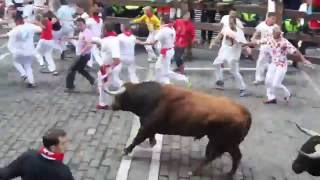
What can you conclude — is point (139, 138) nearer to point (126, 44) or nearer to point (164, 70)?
point (126, 44)

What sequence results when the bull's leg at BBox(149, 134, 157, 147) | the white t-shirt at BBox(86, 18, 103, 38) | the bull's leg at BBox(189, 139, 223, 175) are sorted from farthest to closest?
the white t-shirt at BBox(86, 18, 103, 38) → the bull's leg at BBox(149, 134, 157, 147) → the bull's leg at BBox(189, 139, 223, 175)

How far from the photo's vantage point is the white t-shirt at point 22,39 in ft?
50.4

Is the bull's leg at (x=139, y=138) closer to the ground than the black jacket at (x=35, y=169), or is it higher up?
closer to the ground

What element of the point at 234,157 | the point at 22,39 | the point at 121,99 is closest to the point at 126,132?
the point at 121,99

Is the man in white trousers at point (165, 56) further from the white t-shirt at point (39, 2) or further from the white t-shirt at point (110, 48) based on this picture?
the white t-shirt at point (39, 2)

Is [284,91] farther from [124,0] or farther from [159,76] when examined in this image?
[124,0]

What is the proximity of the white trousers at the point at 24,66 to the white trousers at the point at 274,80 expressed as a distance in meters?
5.60

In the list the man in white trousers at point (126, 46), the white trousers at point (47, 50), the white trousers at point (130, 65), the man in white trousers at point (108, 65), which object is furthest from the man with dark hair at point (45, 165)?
the white trousers at point (47, 50)

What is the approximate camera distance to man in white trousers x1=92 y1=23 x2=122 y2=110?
44.3 feet

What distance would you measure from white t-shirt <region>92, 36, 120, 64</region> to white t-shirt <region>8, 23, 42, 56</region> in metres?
2.43

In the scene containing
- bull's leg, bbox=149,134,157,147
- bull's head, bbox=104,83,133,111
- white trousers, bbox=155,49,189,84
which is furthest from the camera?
white trousers, bbox=155,49,189,84

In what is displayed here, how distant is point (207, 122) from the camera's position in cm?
977

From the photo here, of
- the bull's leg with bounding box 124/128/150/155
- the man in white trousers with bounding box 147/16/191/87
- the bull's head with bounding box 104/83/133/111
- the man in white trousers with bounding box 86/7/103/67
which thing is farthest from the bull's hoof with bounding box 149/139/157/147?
the man in white trousers with bounding box 86/7/103/67

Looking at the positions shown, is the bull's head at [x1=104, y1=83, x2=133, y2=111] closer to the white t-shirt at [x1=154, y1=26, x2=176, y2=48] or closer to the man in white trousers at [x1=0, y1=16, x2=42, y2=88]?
the white t-shirt at [x1=154, y1=26, x2=176, y2=48]
